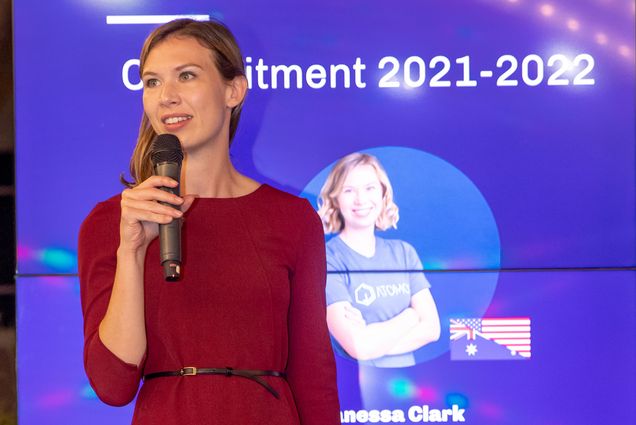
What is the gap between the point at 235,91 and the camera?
209 cm

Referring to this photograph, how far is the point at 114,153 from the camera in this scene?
300cm

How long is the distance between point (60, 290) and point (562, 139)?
1.78m

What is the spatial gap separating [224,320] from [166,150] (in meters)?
0.40

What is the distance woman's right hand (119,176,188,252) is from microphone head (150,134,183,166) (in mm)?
62

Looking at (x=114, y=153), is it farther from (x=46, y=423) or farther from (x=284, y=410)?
(x=284, y=410)

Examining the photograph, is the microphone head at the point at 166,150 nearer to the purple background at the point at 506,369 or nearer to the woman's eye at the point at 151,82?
the woman's eye at the point at 151,82

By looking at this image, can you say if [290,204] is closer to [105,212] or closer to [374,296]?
[105,212]

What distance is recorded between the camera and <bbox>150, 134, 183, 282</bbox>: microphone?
1488mm

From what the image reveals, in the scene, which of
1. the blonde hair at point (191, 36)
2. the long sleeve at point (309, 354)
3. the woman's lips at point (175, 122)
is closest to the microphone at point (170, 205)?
the woman's lips at point (175, 122)

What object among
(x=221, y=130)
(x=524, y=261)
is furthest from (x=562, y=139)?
(x=221, y=130)

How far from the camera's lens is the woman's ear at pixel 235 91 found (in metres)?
2.07

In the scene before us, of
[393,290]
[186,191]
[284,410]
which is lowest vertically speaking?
[284,410]

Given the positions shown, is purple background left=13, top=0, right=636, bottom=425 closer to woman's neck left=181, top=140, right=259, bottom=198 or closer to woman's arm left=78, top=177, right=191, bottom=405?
woman's neck left=181, top=140, right=259, bottom=198

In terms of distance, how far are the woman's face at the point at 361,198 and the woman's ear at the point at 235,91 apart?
95cm
